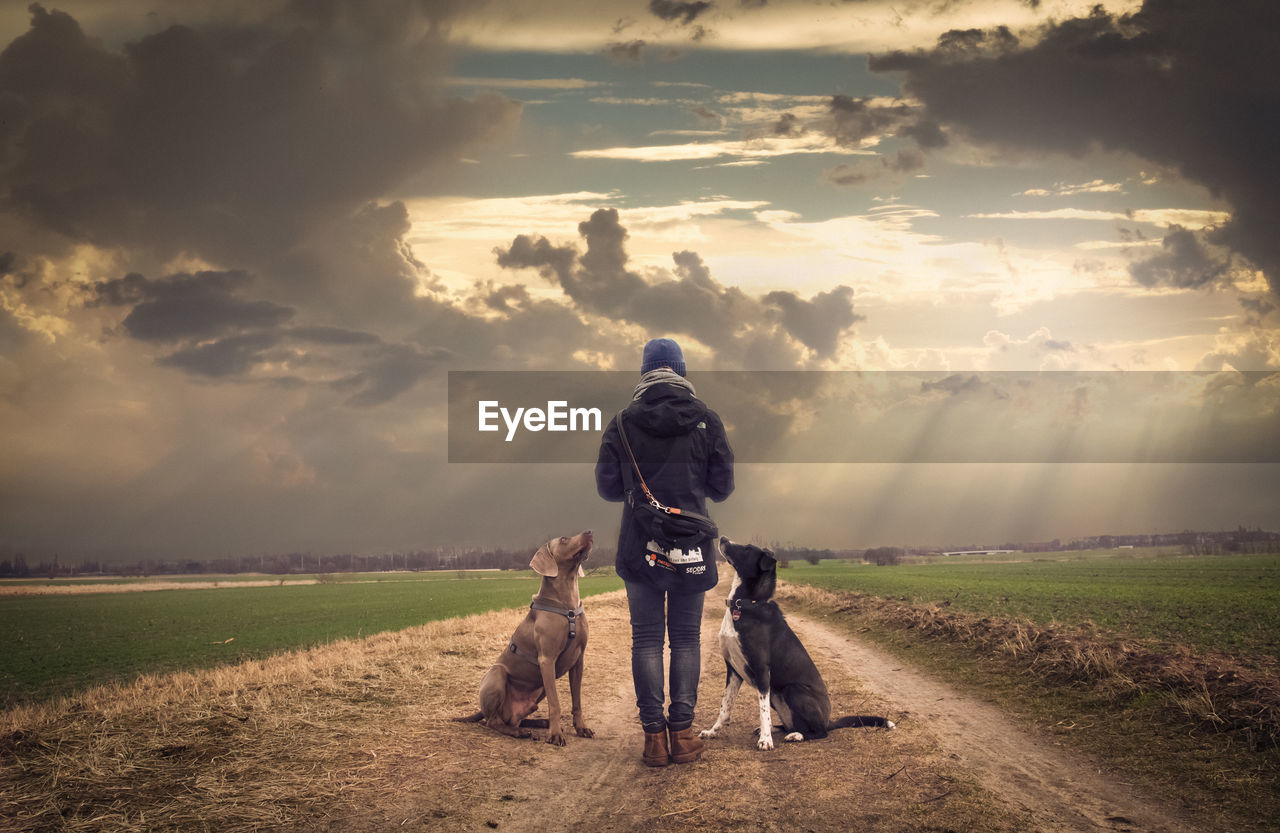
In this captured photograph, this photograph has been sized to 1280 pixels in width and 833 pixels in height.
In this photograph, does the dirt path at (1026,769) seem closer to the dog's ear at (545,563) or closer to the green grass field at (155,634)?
the dog's ear at (545,563)

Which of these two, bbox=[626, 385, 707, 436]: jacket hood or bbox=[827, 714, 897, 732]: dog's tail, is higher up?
bbox=[626, 385, 707, 436]: jacket hood

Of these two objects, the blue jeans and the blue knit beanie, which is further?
the blue knit beanie

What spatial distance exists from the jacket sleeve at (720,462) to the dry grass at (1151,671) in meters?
4.93

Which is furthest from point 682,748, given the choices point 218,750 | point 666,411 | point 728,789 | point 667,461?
point 218,750

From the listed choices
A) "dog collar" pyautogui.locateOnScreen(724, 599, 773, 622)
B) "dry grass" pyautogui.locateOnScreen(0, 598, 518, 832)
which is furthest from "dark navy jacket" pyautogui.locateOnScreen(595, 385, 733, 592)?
"dry grass" pyautogui.locateOnScreen(0, 598, 518, 832)

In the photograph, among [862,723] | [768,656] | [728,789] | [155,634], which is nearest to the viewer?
[728,789]

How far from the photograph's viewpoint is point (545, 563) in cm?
649

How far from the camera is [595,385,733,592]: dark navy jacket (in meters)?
5.68

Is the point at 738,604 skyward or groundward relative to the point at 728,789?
skyward

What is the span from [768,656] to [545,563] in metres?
2.21

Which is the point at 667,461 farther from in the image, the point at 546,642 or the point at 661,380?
the point at 546,642

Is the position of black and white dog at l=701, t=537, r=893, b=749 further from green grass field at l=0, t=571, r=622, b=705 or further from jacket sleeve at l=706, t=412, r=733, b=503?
green grass field at l=0, t=571, r=622, b=705

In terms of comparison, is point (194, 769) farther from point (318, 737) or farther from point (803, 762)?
point (803, 762)

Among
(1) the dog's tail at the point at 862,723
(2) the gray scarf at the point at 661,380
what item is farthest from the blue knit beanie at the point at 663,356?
(1) the dog's tail at the point at 862,723
